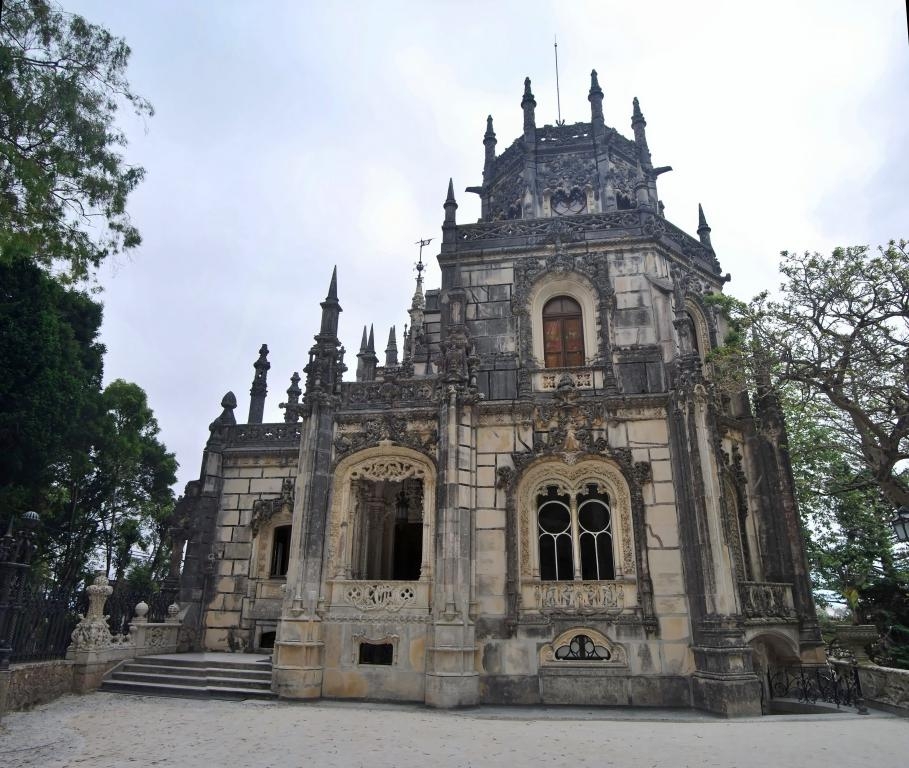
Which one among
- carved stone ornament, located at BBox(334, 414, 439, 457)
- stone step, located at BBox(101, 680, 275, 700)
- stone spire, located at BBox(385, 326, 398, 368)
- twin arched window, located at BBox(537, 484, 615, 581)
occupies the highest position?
stone spire, located at BBox(385, 326, 398, 368)

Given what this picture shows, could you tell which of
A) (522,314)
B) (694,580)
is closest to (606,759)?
(694,580)

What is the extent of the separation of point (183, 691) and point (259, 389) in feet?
34.3

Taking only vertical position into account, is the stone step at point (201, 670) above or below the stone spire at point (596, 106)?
below

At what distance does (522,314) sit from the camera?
55.2ft

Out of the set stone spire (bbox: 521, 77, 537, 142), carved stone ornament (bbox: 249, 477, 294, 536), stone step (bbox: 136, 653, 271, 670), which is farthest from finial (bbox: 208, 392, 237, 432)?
stone spire (bbox: 521, 77, 537, 142)

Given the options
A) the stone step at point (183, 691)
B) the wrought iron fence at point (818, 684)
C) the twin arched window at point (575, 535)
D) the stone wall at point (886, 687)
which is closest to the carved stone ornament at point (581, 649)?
the twin arched window at point (575, 535)

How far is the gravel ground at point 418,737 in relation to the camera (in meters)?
8.44

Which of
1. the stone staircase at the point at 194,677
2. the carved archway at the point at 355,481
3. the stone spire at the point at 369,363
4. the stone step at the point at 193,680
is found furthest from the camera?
the stone spire at the point at 369,363

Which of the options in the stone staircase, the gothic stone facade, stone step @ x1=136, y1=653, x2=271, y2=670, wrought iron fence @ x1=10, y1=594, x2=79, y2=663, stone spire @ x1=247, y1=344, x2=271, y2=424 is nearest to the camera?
wrought iron fence @ x1=10, y1=594, x2=79, y2=663

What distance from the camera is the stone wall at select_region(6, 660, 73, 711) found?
38.5 ft

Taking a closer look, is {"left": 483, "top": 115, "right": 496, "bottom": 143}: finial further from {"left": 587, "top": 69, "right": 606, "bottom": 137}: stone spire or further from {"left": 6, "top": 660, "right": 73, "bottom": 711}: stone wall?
{"left": 6, "top": 660, "right": 73, "bottom": 711}: stone wall

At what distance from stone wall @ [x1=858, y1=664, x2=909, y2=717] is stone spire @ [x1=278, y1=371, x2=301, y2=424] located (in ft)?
52.1

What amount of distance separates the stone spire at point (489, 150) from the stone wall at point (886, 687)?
1953cm

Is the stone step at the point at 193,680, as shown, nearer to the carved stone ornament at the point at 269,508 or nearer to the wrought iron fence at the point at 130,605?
the wrought iron fence at the point at 130,605
